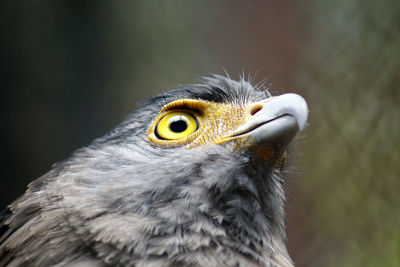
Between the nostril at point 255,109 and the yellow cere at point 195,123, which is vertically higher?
the yellow cere at point 195,123

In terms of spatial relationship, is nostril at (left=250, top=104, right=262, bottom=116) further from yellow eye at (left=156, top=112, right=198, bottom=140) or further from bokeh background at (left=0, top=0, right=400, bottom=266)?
bokeh background at (left=0, top=0, right=400, bottom=266)

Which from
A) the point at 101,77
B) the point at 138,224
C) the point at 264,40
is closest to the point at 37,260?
the point at 138,224

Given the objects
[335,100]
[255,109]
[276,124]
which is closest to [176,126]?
[255,109]

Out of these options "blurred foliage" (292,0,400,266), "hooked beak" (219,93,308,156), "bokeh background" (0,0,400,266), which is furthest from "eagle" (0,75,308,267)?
"blurred foliage" (292,0,400,266)

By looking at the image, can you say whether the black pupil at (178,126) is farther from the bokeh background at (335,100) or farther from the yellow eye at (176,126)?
the bokeh background at (335,100)

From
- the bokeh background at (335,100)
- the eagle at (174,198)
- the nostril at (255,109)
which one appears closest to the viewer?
the eagle at (174,198)

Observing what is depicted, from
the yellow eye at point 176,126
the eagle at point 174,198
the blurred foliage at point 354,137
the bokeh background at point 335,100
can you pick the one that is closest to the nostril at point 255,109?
the eagle at point 174,198

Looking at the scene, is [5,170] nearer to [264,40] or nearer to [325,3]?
[264,40]
